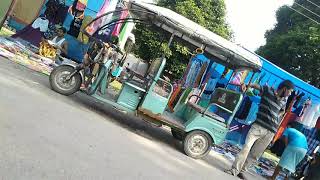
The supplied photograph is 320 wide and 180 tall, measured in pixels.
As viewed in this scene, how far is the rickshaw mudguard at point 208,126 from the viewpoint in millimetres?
10234

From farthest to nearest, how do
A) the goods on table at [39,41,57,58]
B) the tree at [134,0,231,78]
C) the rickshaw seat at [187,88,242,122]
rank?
the tree at [134,0,231,78] < the goods on table at [39,41,57,58] < the rickshaw seat at [187,88,242,122]

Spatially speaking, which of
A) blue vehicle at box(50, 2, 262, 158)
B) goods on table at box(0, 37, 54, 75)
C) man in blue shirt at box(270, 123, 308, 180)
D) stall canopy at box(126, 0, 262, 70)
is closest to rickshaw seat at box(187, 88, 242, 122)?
blue vehicle at box(50, 2, 262, 158)

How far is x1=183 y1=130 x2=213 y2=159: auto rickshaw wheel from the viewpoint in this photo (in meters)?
10.3

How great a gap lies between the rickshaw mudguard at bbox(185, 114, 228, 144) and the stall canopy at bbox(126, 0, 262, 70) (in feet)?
5.16

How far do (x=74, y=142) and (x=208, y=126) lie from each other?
13.1 feet

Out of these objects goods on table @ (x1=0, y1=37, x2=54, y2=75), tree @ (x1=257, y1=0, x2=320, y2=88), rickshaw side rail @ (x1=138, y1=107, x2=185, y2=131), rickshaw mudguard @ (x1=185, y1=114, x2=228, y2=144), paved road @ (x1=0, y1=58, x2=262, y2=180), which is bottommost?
paved road @ (x1=0, y1=58, x2=262, y2=180)

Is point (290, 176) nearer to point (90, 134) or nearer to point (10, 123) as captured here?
point (90, 134)

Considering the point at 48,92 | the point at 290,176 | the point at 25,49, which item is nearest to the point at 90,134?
the point at 48,92

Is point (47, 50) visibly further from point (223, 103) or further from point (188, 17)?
point (188, 17)

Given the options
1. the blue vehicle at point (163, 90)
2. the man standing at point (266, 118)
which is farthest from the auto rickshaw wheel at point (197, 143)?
the man standing at point (266, 118)

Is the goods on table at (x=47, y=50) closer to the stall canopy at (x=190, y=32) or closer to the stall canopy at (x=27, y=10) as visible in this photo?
the stall canopy at (x=27, y=10)

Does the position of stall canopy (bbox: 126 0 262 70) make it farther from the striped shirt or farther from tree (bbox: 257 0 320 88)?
tree (bbox: 257 0 320 88)

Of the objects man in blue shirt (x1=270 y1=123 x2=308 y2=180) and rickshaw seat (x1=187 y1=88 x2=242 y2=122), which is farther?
man in blue shirt (x1=270 y1=123 x2=308 y2=180)

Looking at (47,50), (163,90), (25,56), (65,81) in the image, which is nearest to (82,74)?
(65,81)
